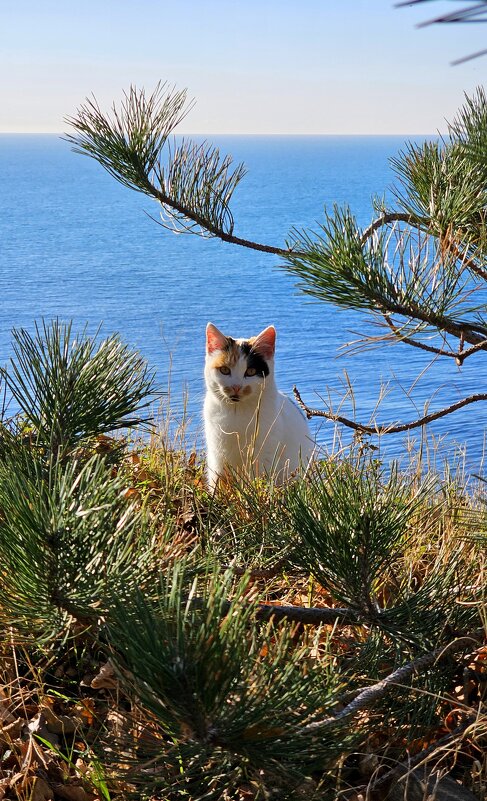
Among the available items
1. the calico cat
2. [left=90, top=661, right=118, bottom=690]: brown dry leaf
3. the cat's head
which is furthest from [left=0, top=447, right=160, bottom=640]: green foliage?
the cat's head

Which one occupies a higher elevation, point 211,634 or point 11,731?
point 211,634

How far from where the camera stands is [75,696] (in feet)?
4.51

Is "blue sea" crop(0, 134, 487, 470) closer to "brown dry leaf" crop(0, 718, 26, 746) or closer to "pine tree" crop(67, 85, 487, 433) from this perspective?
"pine tree" crop(67, 85, 487, 433)

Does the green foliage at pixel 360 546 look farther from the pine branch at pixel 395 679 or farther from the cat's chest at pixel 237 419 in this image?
the cat's chest at pixel 237 419

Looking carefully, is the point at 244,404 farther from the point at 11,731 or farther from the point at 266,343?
the point at 11,731

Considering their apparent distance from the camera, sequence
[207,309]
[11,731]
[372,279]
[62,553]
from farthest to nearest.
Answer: [207,309] < [11,731] < [372,279] < [62,553]

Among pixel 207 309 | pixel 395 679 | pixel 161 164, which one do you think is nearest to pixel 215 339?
pixel 161 164

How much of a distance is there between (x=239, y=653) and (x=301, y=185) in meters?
25.5

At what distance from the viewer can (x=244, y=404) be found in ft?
8.24

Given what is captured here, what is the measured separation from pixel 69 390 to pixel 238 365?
1305mm

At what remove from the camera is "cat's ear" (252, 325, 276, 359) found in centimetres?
250

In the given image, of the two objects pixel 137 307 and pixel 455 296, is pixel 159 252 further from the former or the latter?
pixel 455 296

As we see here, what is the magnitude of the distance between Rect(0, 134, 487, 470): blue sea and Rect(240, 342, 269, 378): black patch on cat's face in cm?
Result: 20

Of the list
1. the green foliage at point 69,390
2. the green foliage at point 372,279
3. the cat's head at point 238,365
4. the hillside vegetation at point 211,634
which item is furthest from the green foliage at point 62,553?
the cat's head at point 238,365
